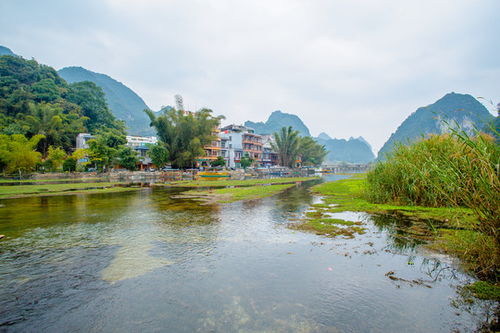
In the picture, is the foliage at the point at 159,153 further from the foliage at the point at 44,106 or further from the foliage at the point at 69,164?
the foliage at the point at 44,106

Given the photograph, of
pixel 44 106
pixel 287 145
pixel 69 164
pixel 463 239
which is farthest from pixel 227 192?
pixel 287 145

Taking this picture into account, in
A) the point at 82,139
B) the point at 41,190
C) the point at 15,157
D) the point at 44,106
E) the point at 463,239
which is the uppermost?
the point at 44,106

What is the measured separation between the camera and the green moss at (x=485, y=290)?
14.1ft

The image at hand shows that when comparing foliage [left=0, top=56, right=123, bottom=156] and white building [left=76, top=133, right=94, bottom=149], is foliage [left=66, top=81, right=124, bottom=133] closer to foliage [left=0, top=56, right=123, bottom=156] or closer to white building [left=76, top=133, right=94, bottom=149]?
foliage [left=0, top=56, right=123, bottom=156]

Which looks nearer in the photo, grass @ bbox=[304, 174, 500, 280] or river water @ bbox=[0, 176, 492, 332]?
river water @ bbox=[0, 176, 492, 332]

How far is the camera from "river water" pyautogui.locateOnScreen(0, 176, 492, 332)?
382cm

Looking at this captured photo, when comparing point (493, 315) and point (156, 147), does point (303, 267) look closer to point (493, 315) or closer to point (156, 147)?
point (493, 315)

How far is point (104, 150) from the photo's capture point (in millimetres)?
43406

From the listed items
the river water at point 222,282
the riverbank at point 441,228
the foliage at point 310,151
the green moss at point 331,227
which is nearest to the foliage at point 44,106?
the river water at point 222,282

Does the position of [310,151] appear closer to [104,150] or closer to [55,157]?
[104,150]

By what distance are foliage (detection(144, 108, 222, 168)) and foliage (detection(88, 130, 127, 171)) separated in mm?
7399

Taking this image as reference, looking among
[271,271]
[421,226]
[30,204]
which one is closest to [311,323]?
[271,271]

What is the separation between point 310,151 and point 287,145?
20.4 metres

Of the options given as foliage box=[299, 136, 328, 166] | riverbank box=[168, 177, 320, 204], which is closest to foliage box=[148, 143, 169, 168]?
riverbank box=[168, 177, 320, 204]
